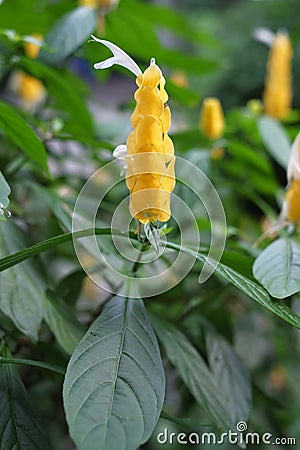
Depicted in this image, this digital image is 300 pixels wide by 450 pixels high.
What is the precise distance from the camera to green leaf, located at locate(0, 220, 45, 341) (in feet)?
1.78

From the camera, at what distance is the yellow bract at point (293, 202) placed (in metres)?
Answer: 0.65

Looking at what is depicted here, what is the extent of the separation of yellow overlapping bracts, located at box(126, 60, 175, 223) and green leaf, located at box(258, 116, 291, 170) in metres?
0.48

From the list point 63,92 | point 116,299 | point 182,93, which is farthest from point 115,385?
point 182,93

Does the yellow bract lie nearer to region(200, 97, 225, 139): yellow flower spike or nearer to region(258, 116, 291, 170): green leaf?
region(258, 116, 291, 170): green leaf

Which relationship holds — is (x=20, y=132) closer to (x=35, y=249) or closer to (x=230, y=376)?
(x=35, y=249)

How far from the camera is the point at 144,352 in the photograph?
455 mm

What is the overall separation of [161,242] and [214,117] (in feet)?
1.82

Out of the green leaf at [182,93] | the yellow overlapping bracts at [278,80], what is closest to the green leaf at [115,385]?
the green leaf at [182,93]

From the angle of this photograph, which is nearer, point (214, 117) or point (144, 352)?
point (144, 352)

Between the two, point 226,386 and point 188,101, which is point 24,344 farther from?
point 188,101

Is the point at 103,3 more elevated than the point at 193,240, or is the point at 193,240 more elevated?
the point at 103,3

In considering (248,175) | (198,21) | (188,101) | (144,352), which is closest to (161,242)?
(144,352)

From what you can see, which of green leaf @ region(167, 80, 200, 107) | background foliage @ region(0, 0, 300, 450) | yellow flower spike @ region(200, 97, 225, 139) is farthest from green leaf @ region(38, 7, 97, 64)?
yellow flower spike @ region(200, 97, 225, 139)

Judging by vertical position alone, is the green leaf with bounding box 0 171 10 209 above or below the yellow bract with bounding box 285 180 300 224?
above
